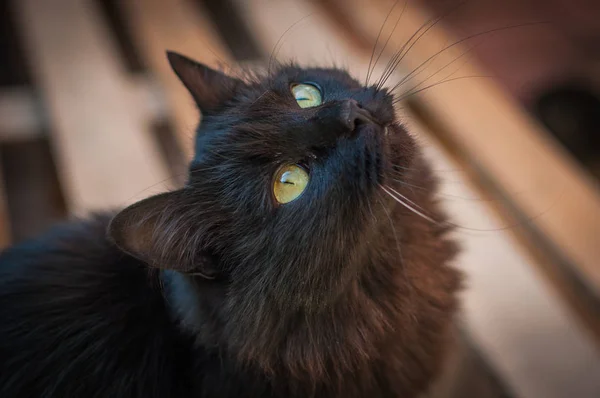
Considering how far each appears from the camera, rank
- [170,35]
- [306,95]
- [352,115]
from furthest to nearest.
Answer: [170,35] → [306,95] → [352,115]

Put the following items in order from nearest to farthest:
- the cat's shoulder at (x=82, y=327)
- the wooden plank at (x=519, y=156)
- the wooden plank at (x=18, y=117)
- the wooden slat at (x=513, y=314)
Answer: the cat's shoulder at (x=82, y=327)
the wooden slat at (x=513, y=314)
the wooden plank at (x=519, y=156)
the wooden plank at (x=18, y=117)

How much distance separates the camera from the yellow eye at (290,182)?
57 centimetres

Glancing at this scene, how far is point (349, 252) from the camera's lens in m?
0.57

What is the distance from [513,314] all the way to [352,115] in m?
0.54

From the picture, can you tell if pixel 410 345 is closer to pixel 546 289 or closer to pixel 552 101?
pixel 546 289

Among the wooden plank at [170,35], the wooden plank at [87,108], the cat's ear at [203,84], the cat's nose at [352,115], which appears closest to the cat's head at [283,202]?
the cat's nose at [352,115]

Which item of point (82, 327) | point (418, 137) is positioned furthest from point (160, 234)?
point (418, 137)

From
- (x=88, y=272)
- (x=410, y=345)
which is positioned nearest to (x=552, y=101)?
(x=410, y=345)

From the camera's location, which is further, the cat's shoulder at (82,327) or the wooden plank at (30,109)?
the wooden plank at (30,109)

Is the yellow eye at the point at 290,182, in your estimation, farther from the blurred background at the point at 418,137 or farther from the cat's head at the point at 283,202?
the blurred background at the point at 418,137

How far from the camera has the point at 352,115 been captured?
542 mm

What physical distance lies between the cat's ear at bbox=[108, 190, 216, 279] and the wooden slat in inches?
16.3

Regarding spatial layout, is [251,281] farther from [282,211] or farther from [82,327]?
[82,327]

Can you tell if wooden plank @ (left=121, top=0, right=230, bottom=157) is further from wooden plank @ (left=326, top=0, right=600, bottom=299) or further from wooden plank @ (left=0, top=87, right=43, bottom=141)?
wooden plank @ (left=326, top=0, right=600, bottom=299)
